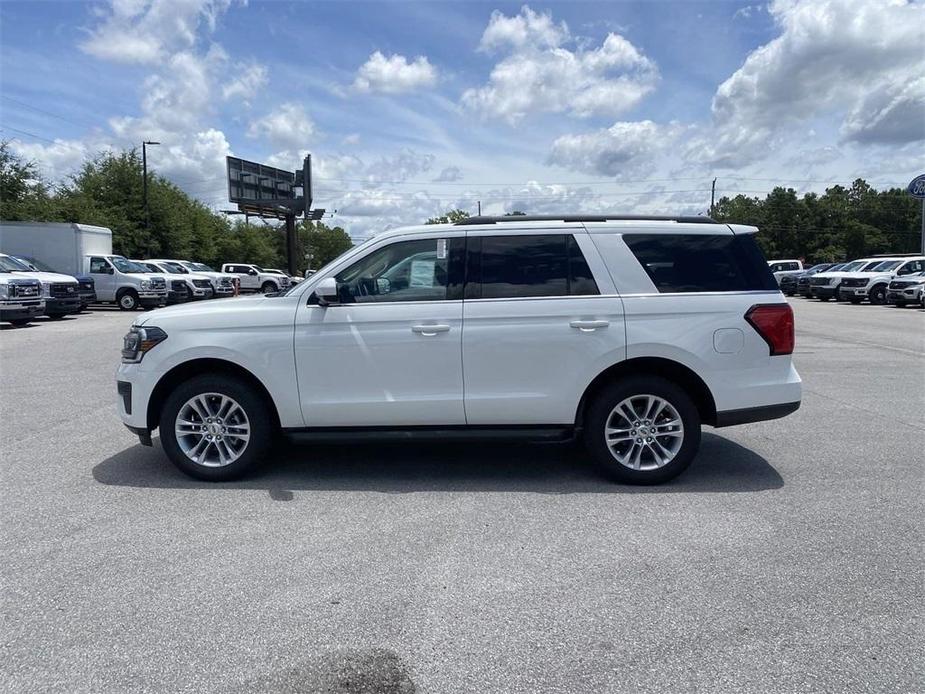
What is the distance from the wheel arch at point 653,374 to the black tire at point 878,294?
89.9 feet

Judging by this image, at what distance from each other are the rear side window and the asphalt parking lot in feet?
4.91

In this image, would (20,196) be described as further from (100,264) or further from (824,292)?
(824,292)

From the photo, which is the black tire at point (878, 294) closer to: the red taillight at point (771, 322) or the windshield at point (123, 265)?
the red taillight at point (771, 322)

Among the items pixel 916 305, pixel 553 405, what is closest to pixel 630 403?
pixel 553 405

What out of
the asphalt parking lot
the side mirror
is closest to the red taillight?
the asphalt parking lot

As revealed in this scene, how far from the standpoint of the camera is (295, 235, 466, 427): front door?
506 centimetres

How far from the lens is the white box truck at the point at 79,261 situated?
24.9m

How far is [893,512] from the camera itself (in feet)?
15.3

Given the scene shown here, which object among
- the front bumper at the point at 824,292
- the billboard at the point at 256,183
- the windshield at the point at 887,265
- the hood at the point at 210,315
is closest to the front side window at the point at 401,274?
the hood at the point at 210,315

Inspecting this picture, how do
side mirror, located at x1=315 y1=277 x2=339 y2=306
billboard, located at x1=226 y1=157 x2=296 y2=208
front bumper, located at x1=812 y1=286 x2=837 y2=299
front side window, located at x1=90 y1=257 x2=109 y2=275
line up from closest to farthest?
1. side mirror, located at x1=315 y1=277 x2=339 y2=306
2. front side window, located at x1=90 y1=257 x2=109 y2=275
3. front bumper, located at x1=812 y1=286 x2=837 y2=299
4. billboard, located at x1=226 y1=157 x2=296 y2=208

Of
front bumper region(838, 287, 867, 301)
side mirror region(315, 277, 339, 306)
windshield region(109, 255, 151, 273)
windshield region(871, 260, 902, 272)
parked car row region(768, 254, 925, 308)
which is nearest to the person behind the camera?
side mirror region(315, 277, 339, 306)

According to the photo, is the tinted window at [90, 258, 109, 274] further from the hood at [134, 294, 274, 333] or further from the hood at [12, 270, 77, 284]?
the hood at [134, 294, 274, 333]

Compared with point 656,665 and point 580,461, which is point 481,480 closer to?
point 580,461

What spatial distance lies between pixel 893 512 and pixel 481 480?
2813 mm
